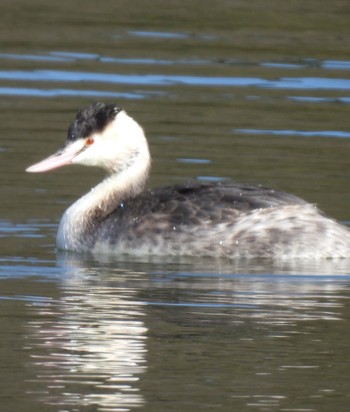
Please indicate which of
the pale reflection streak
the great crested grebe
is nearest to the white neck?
the great crested grebe

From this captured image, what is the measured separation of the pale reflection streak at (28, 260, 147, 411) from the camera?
862 cm

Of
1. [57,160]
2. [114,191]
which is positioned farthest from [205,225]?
[57,160]

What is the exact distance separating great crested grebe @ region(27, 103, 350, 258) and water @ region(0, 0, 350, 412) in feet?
0.61

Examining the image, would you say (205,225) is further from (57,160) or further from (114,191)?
(57,160)

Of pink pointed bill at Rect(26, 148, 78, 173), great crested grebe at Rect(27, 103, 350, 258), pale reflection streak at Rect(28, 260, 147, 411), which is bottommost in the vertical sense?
pale reflection streak at Rect(28, 260, 147, 411)

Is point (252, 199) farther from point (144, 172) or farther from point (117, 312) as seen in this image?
point (117, 312)

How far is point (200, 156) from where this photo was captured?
621 inches

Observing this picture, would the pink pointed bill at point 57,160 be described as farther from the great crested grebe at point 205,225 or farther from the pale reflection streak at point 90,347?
the pale reflection streak at point 90,347

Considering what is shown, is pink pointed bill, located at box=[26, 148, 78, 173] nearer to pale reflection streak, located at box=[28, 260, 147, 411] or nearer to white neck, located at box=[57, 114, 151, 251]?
white neck, located at box=[57, 114, 151, 251]

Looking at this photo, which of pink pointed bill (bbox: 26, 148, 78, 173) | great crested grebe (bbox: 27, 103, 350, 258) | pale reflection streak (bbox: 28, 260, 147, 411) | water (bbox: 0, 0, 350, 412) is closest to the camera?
pale reflection streak (bbox: 28, 260, 147, 411)

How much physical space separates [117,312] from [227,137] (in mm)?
6487

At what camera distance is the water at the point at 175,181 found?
8.98 meters

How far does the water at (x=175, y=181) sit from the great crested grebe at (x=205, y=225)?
0.61 ft

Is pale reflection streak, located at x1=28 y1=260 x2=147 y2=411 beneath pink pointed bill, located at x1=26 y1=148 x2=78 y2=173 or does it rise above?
beneath
